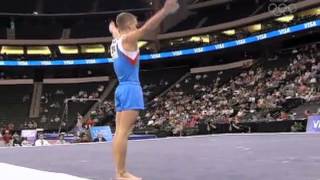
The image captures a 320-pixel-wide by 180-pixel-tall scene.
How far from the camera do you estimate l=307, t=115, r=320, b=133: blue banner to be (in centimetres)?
2326

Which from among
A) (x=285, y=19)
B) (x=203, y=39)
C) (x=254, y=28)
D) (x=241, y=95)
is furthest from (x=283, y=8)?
(x=241, y=95)

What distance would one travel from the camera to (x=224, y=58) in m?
48.9

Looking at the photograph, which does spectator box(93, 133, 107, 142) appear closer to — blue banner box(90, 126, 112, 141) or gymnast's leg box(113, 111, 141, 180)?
blue banner box(90, 126, 112, 141)

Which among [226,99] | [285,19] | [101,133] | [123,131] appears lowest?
[123,131]

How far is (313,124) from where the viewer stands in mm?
23641

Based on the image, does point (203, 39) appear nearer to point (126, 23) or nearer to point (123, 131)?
point (126, 23)

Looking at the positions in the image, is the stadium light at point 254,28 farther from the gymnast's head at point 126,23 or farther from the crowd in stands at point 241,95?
the gymnast's head at point 126,23

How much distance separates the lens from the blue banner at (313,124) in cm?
2326

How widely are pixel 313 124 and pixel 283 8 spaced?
2031 cm

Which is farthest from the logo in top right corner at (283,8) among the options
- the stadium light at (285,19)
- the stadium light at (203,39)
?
the stadium light at (203,39)

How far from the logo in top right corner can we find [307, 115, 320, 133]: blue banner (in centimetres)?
1922

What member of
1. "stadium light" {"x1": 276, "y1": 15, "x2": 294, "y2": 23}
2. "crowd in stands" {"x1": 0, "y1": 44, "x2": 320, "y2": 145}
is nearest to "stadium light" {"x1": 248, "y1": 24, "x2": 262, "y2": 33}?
"stadium light" {"x1": 276, "y1": 15, "x2": 294, "y2": 23}

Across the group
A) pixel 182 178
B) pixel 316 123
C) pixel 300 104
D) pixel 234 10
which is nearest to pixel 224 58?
pixel 234 10

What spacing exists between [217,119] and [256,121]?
16.2 feet
